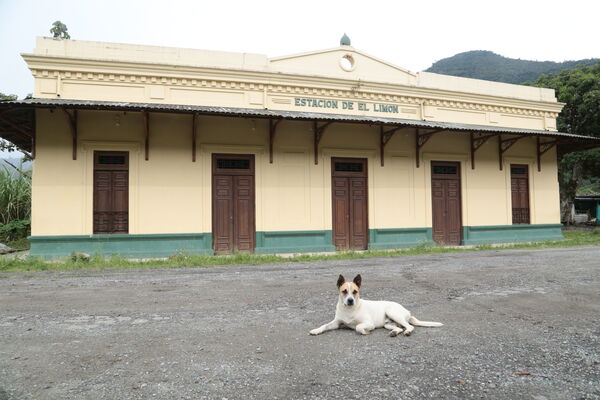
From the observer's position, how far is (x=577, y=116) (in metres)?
21.1

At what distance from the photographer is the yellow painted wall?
10.7m

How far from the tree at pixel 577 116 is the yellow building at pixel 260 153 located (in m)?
7.17

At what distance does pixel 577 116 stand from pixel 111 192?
23.4 meters

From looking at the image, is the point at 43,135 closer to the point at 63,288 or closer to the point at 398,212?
the point at 63,288

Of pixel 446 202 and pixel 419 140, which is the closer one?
pixel 419 140

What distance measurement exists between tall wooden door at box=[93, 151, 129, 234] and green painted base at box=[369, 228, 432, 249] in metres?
7.86

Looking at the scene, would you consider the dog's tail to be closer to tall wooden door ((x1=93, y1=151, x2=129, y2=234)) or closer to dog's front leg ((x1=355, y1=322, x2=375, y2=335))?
dog's front leg ((x1=355, y1=322, x2=375, y2=335))

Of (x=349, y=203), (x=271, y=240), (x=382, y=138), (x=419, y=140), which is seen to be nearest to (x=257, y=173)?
(x=271, y=240)

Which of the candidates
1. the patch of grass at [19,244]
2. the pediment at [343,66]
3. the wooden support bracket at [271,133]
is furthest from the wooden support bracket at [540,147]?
the patch of grass at [19,244]

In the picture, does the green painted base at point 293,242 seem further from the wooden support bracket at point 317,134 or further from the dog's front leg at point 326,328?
the dog's front leg at point 326,328

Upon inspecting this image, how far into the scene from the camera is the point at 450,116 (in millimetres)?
14648

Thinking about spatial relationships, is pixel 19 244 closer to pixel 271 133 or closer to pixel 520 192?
pixel 271 133

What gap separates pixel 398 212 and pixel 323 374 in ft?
36.7

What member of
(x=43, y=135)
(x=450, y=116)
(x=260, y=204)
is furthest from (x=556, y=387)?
(x=450, y=116)
